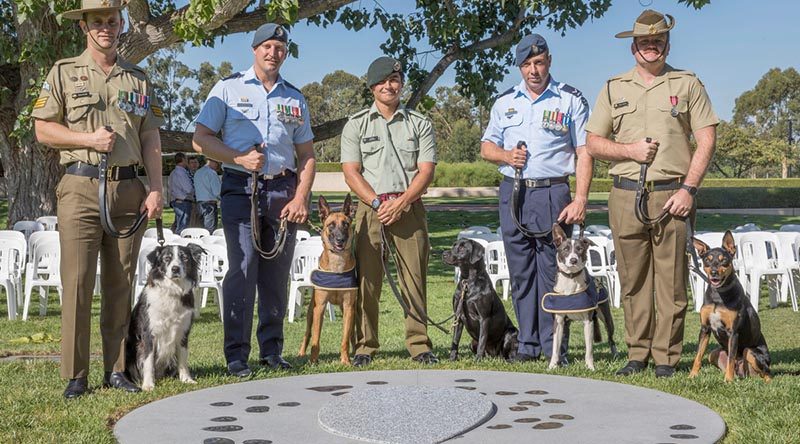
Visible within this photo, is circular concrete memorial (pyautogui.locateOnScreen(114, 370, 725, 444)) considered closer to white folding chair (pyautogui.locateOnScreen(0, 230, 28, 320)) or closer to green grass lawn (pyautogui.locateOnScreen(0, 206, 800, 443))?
green grass lawn (pyautogui.locateOnScreen(0, 206, 800, 443))

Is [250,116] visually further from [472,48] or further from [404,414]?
[472,48]

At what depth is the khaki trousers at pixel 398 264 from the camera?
704 centimetres

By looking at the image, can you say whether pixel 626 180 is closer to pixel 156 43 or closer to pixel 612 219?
pixel 612 219

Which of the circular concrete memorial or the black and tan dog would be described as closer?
the circular concrete memorial

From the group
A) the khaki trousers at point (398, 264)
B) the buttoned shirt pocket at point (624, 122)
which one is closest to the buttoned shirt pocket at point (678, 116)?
the buttoned shirt pocket at point (624, 122)

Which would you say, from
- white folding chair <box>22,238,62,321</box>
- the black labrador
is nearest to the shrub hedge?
white folding chair <box>22,238,62,321</box>

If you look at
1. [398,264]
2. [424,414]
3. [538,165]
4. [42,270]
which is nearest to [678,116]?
[538,165]

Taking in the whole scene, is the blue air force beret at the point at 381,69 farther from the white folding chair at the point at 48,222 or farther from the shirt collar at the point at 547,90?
the white folding chair at the point at 48,222

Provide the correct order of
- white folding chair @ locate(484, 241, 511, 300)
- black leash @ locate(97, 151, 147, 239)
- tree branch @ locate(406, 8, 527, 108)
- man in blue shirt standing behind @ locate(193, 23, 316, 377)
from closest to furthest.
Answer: black leash @ locate(97, 151, 147, 239)
man in blue shirt standing behind @ locate(193, 23, 316, 377)
white folding chair @ locate(484, 241, 511, 300)
tree branch @ locate(406, 8, 527, 108)

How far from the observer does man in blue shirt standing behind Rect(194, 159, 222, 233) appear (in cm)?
1908

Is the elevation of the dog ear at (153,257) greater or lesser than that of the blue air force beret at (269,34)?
lesser

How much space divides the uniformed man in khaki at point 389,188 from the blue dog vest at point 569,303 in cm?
→ 95

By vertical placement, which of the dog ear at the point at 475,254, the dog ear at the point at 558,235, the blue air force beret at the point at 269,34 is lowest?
the dog ear at the point at 475,254

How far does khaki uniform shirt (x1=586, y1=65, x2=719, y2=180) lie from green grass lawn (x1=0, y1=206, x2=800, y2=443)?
4.55 feet
